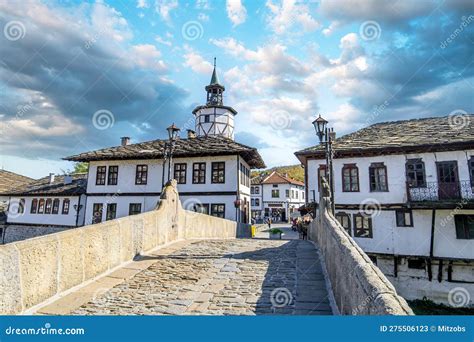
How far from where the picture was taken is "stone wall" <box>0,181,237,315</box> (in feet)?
12.1

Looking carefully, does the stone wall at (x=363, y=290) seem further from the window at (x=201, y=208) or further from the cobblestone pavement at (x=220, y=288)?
the window at (x=201, y=208)

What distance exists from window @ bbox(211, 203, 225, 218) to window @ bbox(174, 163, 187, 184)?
3.06 m

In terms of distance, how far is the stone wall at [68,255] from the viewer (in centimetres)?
370

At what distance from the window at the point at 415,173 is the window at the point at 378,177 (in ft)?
4.09

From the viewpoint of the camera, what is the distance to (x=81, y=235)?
5180 millimetres

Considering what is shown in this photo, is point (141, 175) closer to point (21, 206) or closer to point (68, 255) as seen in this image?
point (21, 206)

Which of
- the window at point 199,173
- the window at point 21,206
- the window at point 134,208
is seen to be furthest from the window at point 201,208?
the window at point 21,206

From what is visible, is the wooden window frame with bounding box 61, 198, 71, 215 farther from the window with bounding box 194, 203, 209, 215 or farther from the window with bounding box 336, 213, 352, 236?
the window with bounding box 336, 213, 352, 236

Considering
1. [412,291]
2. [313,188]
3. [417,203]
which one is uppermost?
[313,188]

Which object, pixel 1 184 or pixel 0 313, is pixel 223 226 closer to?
pixel 0 313

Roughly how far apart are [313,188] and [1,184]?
120ft

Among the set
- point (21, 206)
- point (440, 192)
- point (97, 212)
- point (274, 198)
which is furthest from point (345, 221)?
point (274, 198)

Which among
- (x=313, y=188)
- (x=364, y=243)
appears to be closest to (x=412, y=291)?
(x=364, y=243)

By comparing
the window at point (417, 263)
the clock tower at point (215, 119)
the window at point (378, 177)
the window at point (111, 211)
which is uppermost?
the clock tower at point (215, 119)
